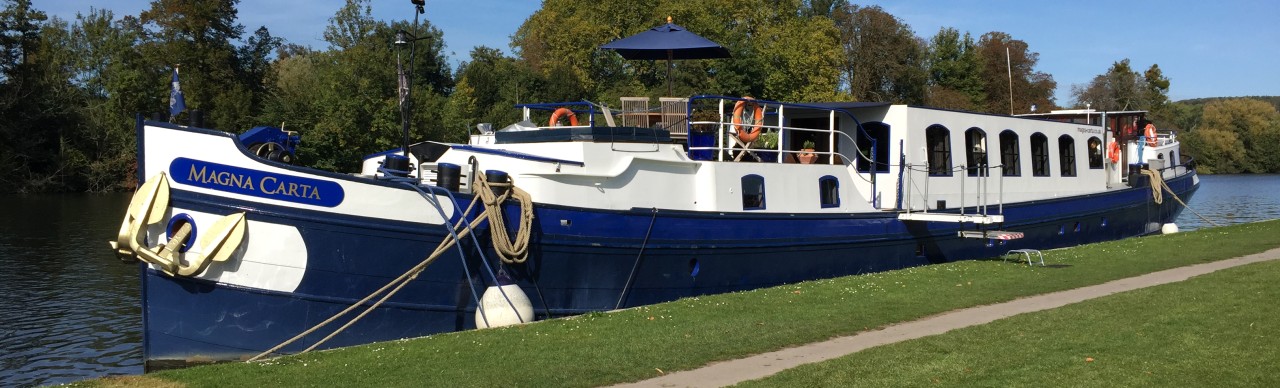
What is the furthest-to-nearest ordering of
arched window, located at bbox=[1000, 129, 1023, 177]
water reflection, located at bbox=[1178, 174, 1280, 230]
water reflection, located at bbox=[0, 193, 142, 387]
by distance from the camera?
water reflection, located at bbox=[1178, 174, 1280, 230] < arched window, located at bbox=[1000, 129, 1023, 177] < water reflection, located at bbox=[0, 193, 142, 387]

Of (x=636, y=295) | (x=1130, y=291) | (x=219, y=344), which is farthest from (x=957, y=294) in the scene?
(x=219, y=344)

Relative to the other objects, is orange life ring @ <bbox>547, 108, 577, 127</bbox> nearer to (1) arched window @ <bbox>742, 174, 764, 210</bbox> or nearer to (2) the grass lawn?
(1) arched window @ <bbox>742, 174, 764, 210</bbox>

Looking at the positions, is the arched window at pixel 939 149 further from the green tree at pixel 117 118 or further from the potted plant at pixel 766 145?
the green tree at pixel 117 118

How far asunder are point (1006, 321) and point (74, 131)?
188 feet

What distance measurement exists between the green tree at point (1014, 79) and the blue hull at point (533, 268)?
56363mm

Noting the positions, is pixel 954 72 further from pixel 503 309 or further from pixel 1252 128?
pixel 503 309

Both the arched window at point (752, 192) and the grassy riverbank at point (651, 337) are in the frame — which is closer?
the grassy riverbank at point (651, 337)

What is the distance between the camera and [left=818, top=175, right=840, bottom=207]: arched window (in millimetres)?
16438

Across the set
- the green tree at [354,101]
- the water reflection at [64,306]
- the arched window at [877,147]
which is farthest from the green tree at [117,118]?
the arched window at [877,147]

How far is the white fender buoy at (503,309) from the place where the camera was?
12188 millimetres

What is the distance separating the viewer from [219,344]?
37.8 feet

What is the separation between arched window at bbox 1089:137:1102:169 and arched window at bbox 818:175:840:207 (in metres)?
9.96

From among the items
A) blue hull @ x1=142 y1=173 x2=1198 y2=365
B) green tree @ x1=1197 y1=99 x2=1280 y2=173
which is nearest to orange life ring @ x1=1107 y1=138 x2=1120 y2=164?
blue hull @ x1=142 y1=173 x2=1198 y2=365

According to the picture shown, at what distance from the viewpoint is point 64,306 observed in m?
A: 18.4
